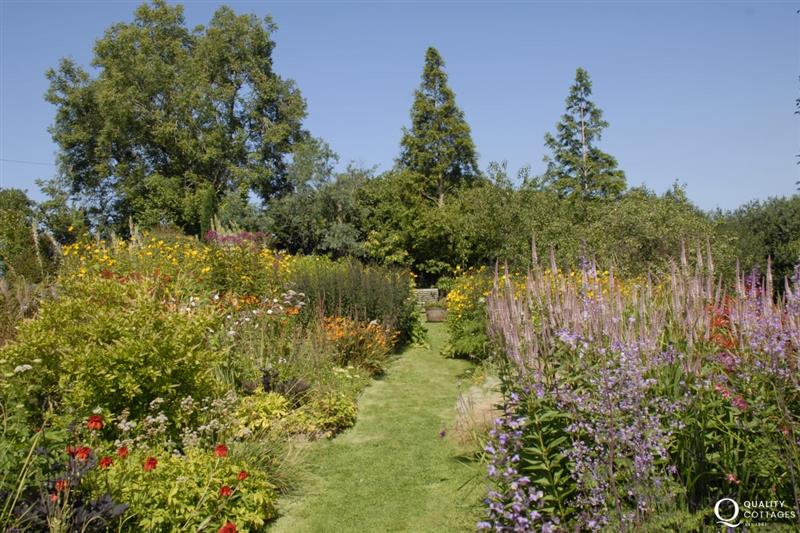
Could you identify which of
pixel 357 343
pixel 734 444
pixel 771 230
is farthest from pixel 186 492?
pixel 771 230

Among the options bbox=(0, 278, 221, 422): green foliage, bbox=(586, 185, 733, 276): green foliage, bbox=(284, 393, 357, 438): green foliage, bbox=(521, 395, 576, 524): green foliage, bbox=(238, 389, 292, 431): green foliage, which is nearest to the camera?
bbox=(521, 395, 576, 524): green foliage

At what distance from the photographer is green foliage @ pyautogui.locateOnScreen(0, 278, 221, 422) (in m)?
4.38

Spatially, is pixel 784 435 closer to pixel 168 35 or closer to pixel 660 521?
pixel 660 521

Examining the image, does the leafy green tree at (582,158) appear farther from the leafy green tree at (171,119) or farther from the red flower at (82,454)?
the red flower at (82,454)

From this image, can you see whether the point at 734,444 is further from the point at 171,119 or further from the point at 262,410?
the point at 171,119

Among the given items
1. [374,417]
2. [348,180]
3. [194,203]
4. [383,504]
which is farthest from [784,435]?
[194,203]

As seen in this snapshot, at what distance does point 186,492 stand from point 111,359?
130 cm

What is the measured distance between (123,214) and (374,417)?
28987 mm

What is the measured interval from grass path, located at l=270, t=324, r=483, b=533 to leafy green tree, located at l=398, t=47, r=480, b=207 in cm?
2231

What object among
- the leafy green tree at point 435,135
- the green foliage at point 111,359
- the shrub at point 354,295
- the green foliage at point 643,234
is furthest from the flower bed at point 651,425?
the leafy green tree at point 435,135

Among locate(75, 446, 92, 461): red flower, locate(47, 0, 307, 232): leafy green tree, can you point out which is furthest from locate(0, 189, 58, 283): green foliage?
locate(47, 0, 307, 232): leafy green tree

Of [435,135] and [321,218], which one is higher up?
[435,135]

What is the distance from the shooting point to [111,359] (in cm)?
435

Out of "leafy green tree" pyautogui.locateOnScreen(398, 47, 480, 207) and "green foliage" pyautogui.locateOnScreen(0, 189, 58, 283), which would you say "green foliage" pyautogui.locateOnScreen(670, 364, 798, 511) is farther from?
"leafy green tree" pyautogui.locateOnScreen(398, 47, 480, 207)
